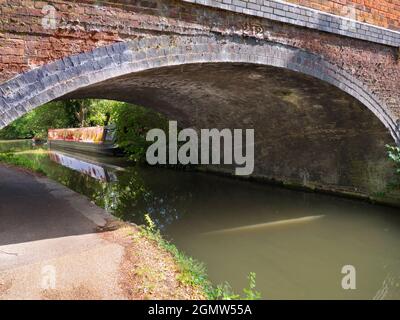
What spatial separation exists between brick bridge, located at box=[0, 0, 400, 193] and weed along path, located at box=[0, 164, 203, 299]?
61.8 inches

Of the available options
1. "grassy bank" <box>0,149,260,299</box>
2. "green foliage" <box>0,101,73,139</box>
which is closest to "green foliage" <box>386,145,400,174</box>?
"grassy bank" <box>0,149,260,299</box>

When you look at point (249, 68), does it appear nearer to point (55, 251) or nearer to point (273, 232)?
point (273, 232)

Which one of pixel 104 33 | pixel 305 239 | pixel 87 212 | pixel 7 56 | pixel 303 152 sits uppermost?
pixel 104 33

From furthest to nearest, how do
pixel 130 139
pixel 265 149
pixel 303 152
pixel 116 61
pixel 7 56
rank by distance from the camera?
pixel 130 139 < pixel 265 149 < pixel 303 152 < pixel 116 61 < pixel 7 56

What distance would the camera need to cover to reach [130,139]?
1477 centimetres

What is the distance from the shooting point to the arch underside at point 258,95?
3914mm

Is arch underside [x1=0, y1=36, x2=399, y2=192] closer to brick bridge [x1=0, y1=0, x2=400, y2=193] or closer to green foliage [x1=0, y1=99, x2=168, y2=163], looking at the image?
brick bridge [x1=0, y1=0, x2=400, y2=193]

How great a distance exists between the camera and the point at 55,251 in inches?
160

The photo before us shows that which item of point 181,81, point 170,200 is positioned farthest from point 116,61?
point 170,200

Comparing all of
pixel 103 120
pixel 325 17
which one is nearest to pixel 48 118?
pixel 103 120

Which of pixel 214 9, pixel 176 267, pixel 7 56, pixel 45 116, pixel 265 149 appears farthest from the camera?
pixel 45 116

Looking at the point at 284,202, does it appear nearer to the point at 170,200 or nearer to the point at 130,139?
the point at 170,200

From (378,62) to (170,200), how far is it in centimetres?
548

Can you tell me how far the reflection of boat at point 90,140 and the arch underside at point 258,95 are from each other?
22.8ft
